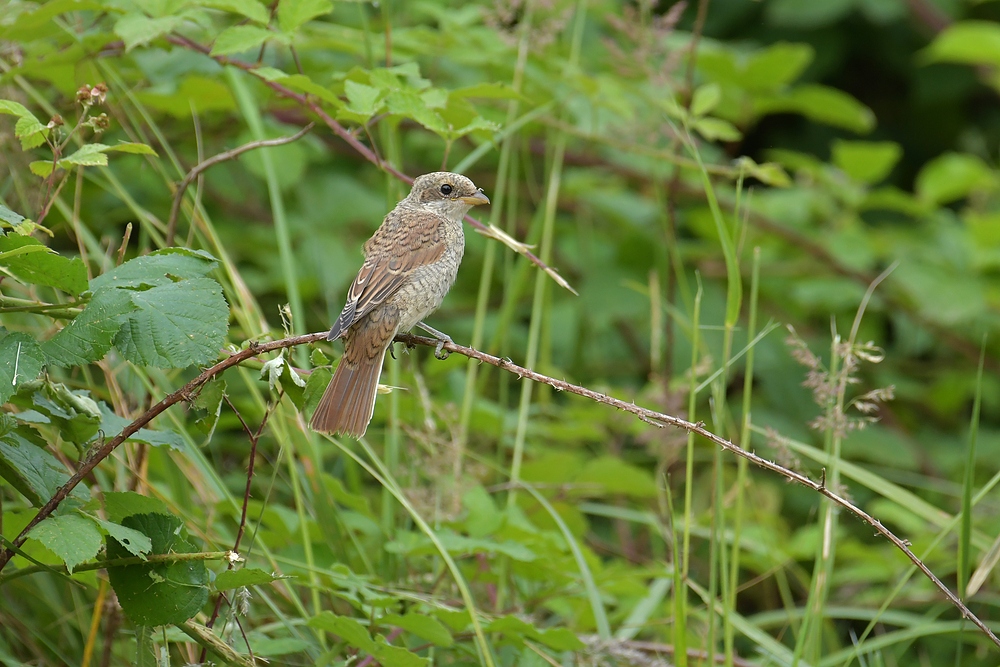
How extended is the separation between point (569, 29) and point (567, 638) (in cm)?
346

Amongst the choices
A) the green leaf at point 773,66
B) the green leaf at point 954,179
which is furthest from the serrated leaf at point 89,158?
the green leaf at point 954,179

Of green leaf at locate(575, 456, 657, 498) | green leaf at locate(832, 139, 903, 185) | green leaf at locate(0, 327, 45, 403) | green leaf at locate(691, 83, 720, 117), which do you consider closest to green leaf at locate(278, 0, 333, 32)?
green leaf at locate(0, 327, 45, 403)

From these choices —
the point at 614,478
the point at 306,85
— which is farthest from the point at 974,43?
the point at 306,85

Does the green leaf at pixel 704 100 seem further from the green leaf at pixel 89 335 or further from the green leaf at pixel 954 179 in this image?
the green leaf at pixel 89 335

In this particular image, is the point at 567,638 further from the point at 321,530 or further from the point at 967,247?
the point at 967,247

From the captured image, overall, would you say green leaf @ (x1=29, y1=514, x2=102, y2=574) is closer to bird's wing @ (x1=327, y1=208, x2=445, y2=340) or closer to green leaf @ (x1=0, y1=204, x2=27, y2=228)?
green leaf @ (x1=0, y1=204, x2=27, y2=228)

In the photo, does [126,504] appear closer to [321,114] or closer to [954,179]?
[321,114]

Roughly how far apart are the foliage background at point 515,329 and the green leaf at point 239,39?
2cm

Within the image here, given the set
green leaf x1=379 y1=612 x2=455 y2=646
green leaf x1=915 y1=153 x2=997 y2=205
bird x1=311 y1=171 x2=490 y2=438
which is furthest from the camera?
green leaf x1=915 y1=153 x2=997 y2=205

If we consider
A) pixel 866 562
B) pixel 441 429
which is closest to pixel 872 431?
pixel 866 562

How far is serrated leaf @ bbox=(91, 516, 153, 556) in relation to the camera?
1.76 m

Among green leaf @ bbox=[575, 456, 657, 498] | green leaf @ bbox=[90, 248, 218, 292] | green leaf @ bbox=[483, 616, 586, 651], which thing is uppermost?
green leaf @ bbox=[90, 248, 218, 292]

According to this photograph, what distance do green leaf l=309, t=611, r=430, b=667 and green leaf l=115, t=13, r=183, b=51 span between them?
1.41m

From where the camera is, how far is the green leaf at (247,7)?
2475 mm
